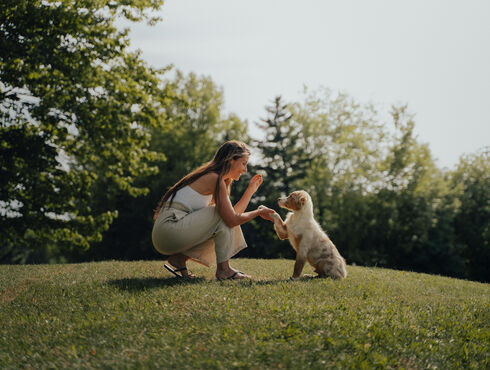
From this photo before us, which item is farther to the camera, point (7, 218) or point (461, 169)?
point (461, 169)

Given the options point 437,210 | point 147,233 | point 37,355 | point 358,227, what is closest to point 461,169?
point 437,210

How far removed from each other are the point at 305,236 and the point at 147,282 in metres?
2.83

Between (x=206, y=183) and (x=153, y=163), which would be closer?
(x=206, y=183)

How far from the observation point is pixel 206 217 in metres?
7.28

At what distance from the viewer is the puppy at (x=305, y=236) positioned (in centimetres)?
807

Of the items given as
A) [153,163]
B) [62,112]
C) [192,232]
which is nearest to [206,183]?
[192,232]

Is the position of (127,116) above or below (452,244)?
above

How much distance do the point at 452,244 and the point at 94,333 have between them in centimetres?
3632

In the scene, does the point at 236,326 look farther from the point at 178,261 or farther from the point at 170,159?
the point at 170,159

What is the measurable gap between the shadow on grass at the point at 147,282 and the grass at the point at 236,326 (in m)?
0.02

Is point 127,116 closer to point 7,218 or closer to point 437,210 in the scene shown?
point 7,218

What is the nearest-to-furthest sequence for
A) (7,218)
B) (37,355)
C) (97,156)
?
(37,355) < (7,218) < (97,156)

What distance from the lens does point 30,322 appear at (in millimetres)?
6172

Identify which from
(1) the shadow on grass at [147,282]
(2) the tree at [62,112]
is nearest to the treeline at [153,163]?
(2) the tree at [62,112]
